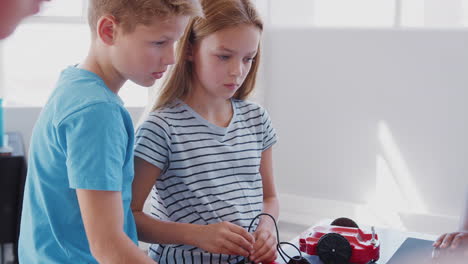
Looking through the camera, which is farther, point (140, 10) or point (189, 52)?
point (189, 52)

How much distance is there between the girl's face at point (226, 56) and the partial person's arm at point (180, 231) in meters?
0.21

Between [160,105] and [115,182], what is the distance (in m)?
0.42

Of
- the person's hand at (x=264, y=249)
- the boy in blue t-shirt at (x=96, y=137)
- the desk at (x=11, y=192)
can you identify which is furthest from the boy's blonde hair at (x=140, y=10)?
the desk at (x=11, y=192)

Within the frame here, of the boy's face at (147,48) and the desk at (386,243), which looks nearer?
the boy's face at (147,48)

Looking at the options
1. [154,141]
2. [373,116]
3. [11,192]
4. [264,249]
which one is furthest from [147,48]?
[373,116]

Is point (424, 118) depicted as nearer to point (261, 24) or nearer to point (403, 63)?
point (403, 63)

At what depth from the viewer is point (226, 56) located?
1.06 metres

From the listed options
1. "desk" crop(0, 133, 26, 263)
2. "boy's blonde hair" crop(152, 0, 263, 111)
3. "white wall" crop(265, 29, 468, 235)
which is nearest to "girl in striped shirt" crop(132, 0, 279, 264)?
"boy's blonde hair" crop(152, 0, 263, 111)

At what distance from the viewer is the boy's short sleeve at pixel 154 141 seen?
980 millimetres

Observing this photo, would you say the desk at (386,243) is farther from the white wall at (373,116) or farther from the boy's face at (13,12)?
the white wall at (373,116)

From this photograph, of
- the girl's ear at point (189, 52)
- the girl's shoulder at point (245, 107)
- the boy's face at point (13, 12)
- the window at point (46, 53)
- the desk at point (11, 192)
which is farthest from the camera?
the window at point (46, 53)

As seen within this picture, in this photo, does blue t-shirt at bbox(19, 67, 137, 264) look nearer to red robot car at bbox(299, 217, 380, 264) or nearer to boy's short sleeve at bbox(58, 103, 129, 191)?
boy's short sleeve at bbox(58, 103, 129, 191)

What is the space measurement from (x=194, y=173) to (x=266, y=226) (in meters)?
0.20

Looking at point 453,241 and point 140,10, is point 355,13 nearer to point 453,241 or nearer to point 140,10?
point 453,241
